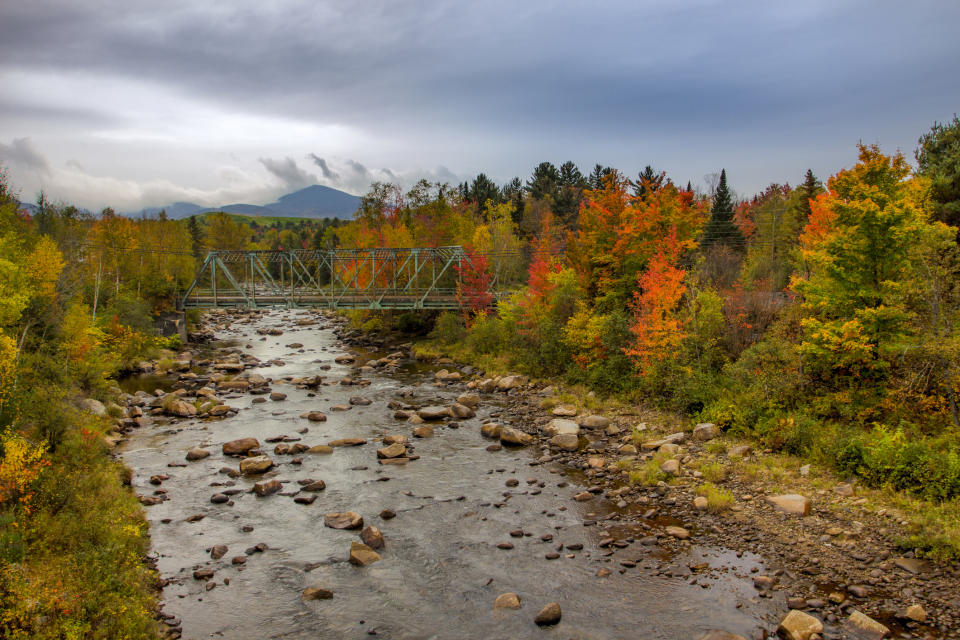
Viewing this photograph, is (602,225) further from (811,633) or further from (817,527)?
(811,633)

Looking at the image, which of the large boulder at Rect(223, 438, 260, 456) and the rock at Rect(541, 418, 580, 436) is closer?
the large boulder at Rect(223, 438, 260, 456)

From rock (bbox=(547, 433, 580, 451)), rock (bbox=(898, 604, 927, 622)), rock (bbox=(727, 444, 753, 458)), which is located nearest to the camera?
rock (bbox=(898, 604, 927, 622))

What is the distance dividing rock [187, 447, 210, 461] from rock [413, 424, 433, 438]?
938 centimetres

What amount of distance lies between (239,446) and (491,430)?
11.6 meters

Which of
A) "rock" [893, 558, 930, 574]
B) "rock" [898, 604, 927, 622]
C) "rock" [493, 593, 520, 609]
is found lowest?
"rock" [493, 593, 520, 609]

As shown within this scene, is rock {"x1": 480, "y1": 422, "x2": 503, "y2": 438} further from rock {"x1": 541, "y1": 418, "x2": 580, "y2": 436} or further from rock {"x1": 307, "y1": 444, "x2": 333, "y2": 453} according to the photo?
rock {"x1": 307, "y1": 444, "x2": 333, "y2": 453}

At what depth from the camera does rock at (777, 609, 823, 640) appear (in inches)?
472

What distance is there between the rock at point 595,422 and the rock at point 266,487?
47.5 ft

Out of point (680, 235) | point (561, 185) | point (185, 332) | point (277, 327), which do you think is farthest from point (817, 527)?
point (561, 185)

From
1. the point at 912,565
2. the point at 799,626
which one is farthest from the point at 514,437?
the point at 912,565

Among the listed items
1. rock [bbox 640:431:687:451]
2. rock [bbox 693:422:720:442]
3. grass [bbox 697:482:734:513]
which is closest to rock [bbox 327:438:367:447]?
rock [bbox 640:431:687:451]

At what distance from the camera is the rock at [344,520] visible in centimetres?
1806

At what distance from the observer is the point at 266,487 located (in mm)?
20672

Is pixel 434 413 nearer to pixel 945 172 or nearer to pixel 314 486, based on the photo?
pixel 314 486
